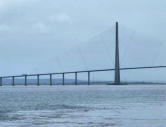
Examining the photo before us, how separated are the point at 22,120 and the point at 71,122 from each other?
2954mm

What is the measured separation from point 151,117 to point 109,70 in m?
85.4

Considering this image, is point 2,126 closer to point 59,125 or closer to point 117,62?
point 59,125

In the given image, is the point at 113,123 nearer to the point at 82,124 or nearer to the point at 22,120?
the point at 82,124

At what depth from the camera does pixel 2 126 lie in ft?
97.5

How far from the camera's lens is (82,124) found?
29.9m

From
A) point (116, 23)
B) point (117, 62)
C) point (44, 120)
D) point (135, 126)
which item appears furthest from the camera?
point (116, 23)

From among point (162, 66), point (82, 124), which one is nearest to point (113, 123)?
point (82, 124)

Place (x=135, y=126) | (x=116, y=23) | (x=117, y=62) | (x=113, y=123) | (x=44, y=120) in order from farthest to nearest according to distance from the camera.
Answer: (x=116, y=23), (x=117, y=62), (x=44, y=120), (x=113, y=123), (x=135, y=126)

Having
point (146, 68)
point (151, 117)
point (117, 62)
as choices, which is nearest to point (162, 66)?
point (146, 68)

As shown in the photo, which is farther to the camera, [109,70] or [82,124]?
[109,70]

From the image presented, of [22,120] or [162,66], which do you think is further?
[162,66]

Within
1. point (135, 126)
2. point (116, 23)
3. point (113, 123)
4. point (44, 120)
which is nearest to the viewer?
point (135, 126)

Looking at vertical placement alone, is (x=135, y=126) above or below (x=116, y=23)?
below

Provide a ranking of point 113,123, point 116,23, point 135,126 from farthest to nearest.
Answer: point 116,23 → point 113,123 → point 135,126
